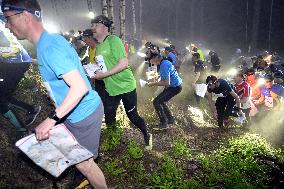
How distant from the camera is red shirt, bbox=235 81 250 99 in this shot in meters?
9.80

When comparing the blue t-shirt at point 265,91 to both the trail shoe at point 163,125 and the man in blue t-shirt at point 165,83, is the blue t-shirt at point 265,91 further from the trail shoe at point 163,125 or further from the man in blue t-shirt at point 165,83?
the trail shoe at point 163,125

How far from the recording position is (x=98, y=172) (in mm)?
3633

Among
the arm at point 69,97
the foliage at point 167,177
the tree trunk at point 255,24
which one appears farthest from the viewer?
the tree trunk at point 255,24

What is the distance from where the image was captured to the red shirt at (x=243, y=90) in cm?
980

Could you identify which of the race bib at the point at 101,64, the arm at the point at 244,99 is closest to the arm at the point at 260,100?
the arm at the point at 244,99

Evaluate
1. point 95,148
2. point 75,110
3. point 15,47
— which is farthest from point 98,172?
point 15,47

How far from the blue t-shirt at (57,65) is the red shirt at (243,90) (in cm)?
751

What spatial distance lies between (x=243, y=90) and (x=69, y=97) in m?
7.99

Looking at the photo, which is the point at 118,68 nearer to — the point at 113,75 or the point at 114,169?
the point at 113,75

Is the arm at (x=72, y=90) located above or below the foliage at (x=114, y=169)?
above

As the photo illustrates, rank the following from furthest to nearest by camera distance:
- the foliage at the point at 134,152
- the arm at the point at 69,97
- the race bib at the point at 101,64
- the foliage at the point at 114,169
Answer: the race bib at the point at 101,64, the foliage at the point at 134,152, the foliage at the point at 114,169, the arm at the point at 69,97

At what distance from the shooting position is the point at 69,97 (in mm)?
2852

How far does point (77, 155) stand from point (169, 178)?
6.88 ft

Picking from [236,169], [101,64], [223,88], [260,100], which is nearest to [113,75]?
[101,64]
